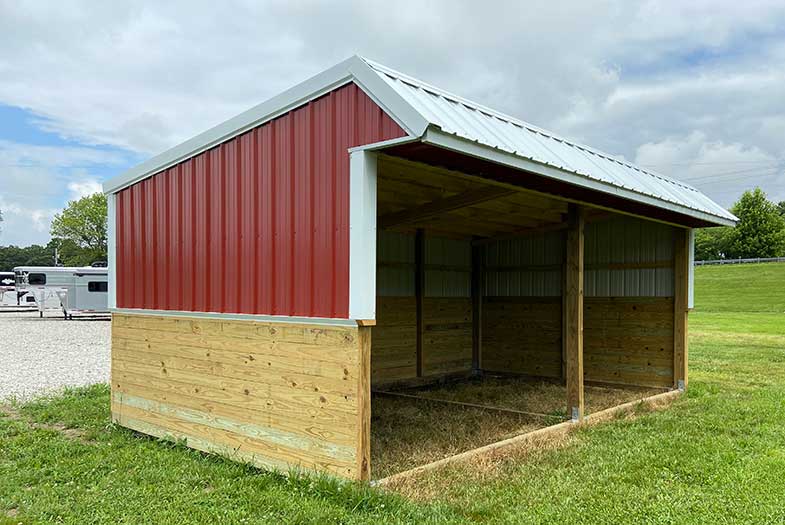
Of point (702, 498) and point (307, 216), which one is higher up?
point (307, 216)

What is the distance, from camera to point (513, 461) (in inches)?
191

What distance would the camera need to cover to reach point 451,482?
13.8ft

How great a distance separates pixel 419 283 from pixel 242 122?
4740 mm

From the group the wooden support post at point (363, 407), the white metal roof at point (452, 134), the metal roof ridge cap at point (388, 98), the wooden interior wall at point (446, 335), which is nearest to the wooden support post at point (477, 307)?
the wooden interior wall at point (446, 335)

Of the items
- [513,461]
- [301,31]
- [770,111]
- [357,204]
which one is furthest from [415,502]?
[770,111]

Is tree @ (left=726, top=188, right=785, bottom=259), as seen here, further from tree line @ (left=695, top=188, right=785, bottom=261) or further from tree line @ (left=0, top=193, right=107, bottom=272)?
tree line @ (left=0, top=193, right=107, bottom=272)

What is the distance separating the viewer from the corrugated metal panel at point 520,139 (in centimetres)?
389

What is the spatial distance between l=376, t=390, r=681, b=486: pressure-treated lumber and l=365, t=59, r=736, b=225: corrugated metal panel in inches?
89.0

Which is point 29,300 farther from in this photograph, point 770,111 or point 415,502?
point 770,111

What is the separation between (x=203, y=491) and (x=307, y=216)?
6.48 ft

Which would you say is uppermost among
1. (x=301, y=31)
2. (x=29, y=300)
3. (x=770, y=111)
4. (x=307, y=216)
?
(x=770, y=111)

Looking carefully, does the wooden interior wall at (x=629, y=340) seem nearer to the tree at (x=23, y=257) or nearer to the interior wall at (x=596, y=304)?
the interior wall at (x=596, y=304)

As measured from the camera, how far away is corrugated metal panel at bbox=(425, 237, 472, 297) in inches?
368

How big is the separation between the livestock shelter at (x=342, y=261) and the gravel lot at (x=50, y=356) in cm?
322
